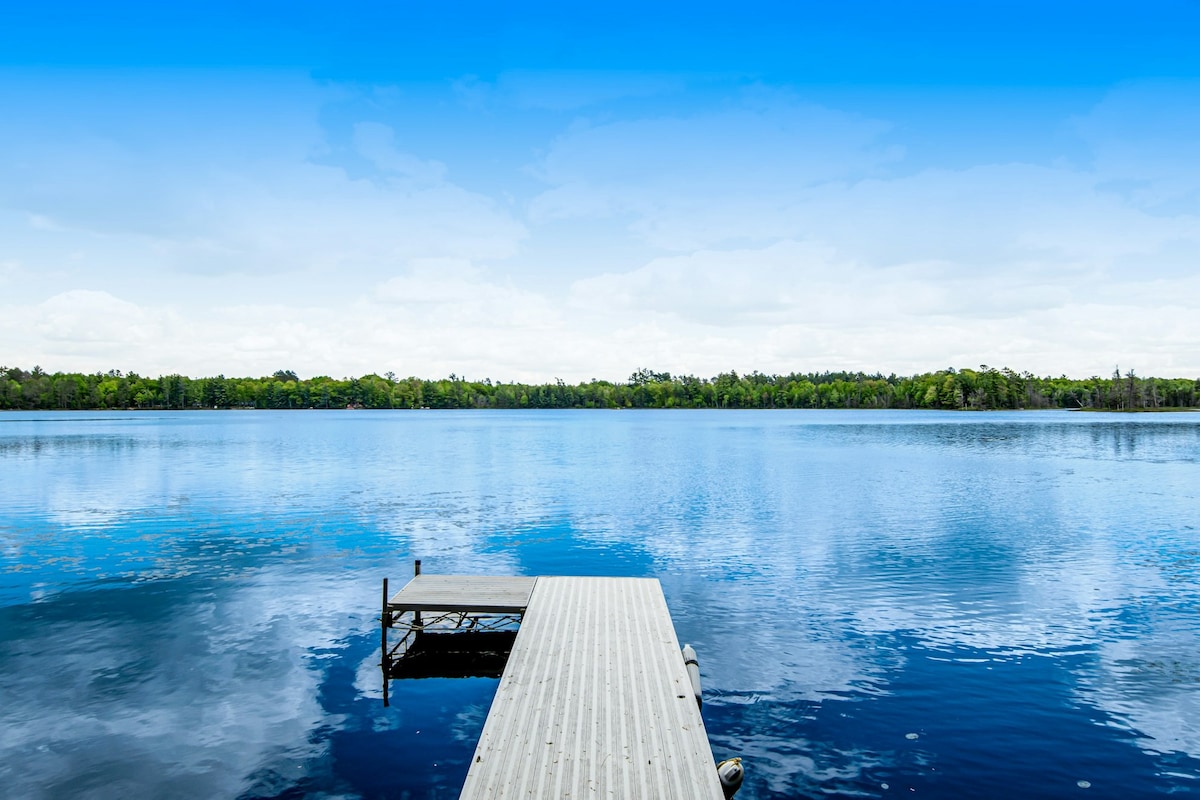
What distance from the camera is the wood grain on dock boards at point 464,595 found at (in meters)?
15.3

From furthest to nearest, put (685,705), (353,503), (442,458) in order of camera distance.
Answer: (442,458), (353,503), (685,705)

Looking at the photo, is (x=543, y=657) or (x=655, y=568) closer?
(x=543, y=657)

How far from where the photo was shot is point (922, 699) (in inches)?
508

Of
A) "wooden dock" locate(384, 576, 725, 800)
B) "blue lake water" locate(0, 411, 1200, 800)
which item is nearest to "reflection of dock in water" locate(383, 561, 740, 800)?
"wooden dock" locate(384, 576, 725, 800)

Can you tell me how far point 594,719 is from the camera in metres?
9.25

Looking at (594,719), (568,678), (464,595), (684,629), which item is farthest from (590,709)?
(684,629)

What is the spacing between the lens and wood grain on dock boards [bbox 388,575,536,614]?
15.3 metres

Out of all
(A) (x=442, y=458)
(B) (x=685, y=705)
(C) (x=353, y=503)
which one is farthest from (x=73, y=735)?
(A) (x=442, y=458)

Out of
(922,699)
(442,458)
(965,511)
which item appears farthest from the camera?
(442,458)

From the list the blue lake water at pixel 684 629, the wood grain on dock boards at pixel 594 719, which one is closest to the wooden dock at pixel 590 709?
the wood grain on dock boards at pixel 594 719

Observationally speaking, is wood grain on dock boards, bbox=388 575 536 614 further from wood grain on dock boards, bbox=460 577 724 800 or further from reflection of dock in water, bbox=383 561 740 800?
wood grain on dock boards, bbox=460 577 724 800

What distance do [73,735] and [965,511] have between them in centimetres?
3531

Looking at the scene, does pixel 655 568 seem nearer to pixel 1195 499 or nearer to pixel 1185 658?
pixel 1185 658

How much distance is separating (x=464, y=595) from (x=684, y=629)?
547cm
